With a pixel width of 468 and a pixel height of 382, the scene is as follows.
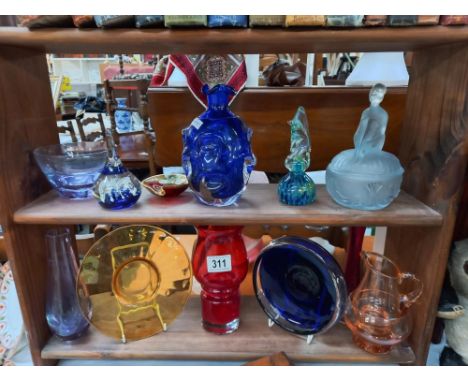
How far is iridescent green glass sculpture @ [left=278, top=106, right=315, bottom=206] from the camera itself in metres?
0.67

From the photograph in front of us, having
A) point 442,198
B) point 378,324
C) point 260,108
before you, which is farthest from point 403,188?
point 260,108

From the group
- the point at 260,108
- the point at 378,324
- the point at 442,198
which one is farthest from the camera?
the point at 260,108

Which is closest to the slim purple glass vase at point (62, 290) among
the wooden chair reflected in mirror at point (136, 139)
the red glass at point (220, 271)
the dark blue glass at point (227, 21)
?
the red glass at point (220, 271)

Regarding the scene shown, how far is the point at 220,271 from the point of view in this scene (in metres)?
0.77

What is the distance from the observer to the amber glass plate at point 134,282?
29.7 inches

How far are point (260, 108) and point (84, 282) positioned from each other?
64 centimetres

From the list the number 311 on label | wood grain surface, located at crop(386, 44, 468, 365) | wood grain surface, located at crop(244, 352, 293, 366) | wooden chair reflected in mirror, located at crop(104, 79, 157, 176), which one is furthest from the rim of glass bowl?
wooden chair reflected in mirror, located at crop(104, 79, 157, 176)

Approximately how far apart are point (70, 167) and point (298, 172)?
1.55 ft

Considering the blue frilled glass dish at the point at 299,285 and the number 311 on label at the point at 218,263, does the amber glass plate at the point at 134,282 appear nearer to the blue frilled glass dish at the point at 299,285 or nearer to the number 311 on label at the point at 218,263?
the number 311 on label at the point at 218,263

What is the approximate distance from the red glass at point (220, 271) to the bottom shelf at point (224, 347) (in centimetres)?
4

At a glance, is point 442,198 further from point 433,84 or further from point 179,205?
point 179,205

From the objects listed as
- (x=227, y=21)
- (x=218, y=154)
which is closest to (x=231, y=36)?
(x=227, y=21)

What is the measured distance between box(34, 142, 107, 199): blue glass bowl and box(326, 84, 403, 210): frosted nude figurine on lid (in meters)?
0.50
